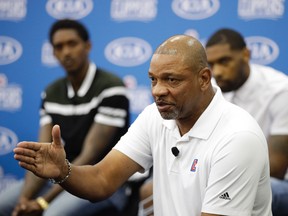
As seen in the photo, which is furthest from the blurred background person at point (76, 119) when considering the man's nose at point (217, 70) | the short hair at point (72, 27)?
the man's nose at point (217, 70)

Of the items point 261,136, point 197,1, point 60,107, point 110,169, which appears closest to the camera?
point 261,136

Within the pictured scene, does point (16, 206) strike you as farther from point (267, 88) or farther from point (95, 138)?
point (267, 88)

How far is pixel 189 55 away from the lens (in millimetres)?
2109

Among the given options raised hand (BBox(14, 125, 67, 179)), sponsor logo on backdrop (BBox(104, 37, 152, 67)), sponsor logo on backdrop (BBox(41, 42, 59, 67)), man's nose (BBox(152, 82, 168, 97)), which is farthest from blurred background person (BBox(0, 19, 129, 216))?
man's nose (BBox(152, 82, 168, 97))

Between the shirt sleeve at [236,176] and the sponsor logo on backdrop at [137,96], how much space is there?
2.31m

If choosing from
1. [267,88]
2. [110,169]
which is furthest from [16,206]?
[267,88]

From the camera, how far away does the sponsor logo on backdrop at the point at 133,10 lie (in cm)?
431

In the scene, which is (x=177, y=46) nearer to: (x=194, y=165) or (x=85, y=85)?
(x=194, y=165)

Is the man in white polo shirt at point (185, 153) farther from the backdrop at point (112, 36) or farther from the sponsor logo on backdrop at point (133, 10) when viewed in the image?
the sponsor logo on backdrop at point (133, 10)

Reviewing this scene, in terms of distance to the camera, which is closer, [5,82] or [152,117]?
[152,117]

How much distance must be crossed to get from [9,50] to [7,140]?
724 millimetres

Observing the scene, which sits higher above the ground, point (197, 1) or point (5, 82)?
point (197, 1)

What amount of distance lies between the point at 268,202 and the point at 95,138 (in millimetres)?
1400

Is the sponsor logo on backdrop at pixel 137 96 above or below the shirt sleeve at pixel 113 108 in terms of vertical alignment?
below
